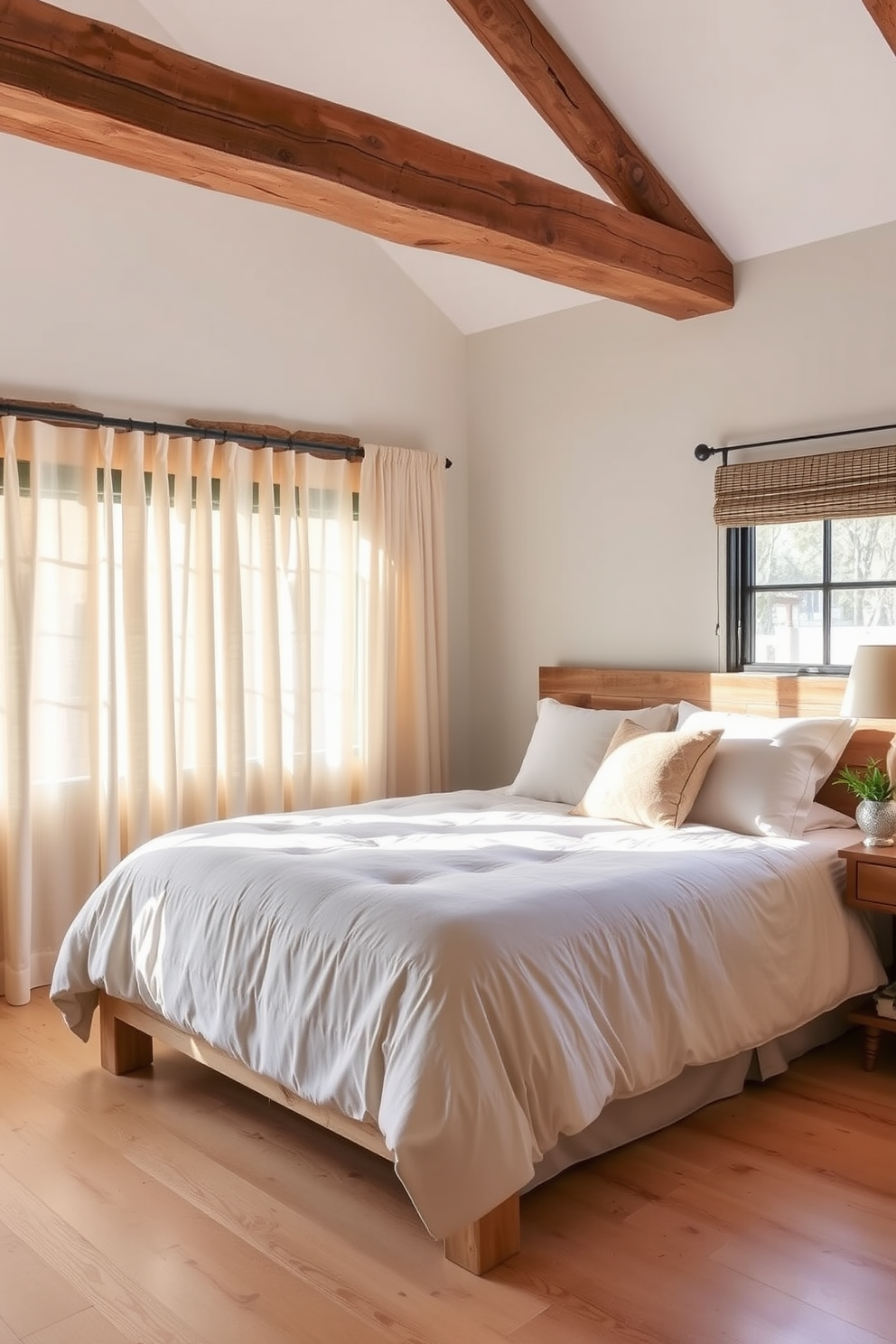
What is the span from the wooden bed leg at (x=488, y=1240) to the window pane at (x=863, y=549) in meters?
2.58

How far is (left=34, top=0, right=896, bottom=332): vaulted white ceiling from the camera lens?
3.48m

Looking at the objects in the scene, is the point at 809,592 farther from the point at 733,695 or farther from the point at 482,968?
the point at 482,968

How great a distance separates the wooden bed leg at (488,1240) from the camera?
225 centimetres

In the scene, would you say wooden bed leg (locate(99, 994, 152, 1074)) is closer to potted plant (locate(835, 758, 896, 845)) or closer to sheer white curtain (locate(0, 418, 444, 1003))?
sheer white curtain (locate(0, 418, 444, 1003))

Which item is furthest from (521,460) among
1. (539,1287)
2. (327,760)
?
(539,1287)

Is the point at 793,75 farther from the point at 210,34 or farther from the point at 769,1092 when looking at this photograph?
the point at 769,1092

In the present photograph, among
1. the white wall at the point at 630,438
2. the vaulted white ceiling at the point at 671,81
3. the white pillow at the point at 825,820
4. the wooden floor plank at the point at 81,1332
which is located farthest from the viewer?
the white wall at the point at 630,438

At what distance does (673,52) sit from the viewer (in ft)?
12.0

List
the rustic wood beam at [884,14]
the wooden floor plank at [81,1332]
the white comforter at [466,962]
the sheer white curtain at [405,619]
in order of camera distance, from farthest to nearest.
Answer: the sheer white curtain at [405,619] → the rustic wood beam at [884,14] → the white comforter at [466,962] → the wooden floor plank at [81,1332]

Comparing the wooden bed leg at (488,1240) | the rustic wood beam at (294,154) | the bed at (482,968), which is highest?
the rustic wood beam at (294,154)

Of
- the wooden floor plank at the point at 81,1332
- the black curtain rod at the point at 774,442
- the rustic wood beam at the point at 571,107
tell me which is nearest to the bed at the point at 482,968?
the wooden floor plank at the point at 81,1332

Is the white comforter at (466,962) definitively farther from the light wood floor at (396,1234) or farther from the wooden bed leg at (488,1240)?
the light wood floor at (396,1234)

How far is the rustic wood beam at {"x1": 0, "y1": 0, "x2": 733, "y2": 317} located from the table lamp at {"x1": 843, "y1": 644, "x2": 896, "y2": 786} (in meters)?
1.50

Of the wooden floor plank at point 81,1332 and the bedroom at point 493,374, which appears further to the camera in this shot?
the bedroom at point 493,374
